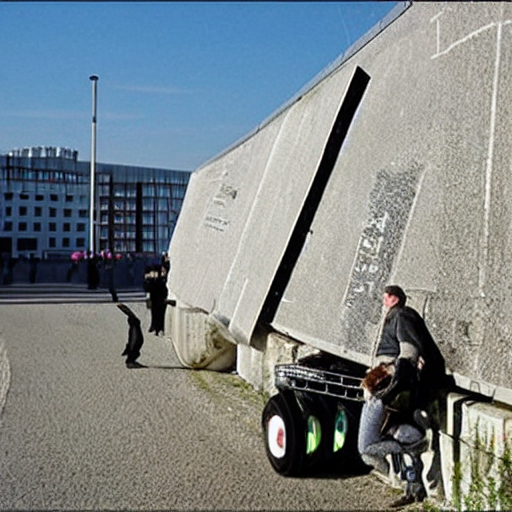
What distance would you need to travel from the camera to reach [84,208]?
111ft

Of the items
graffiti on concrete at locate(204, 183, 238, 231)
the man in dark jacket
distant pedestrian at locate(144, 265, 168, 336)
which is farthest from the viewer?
distant pedestrian at locate(144, 265, 168, 336)

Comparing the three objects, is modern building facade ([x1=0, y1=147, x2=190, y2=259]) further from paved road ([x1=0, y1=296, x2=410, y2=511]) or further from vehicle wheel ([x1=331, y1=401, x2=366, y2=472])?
vehicle wheel ([x1=331, y1=401, x2=366, y2=472])

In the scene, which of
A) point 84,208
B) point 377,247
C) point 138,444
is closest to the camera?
point 377,247

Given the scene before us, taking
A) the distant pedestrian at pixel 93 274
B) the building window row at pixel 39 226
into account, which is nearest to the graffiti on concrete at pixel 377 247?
the building window row at pixel 39 226

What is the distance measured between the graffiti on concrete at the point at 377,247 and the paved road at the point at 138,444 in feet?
4.33

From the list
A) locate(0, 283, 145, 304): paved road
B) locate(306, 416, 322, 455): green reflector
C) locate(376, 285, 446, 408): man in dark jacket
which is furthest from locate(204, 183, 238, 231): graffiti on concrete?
locate(0, 283, 145, 304): paved road

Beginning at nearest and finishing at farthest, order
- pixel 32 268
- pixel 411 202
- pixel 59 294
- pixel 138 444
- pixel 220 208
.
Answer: pixel 411 202 → pixel 138 444 → pixel 220 208 → pixel 59 294 → pixel 32 268

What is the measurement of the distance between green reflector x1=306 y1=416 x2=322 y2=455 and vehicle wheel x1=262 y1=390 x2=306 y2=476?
0.12ft

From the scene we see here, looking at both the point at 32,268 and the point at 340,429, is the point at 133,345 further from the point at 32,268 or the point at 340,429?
the point at 32,268

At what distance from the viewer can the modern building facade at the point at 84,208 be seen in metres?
26.2

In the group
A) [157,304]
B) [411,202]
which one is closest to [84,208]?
[157,304]

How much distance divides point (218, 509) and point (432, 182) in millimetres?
2907

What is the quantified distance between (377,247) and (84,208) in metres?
27.9

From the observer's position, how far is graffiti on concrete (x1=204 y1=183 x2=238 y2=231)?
1397 cm
